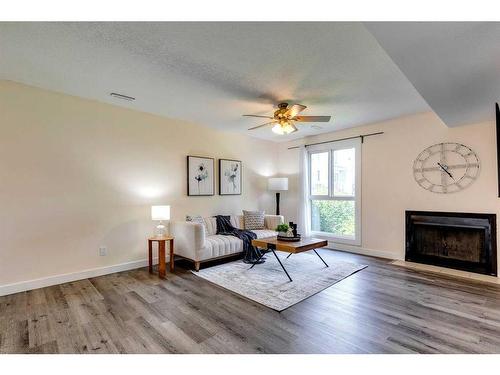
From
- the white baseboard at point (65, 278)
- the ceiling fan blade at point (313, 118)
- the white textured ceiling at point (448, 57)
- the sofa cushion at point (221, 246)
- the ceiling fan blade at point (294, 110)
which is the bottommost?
the white baseboard at point (65, 278)

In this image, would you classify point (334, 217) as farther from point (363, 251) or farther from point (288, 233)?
point (288, 233)

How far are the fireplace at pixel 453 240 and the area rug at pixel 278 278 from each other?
1.13 m

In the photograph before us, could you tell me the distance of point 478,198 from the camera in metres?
3.75

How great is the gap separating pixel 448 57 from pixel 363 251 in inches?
148

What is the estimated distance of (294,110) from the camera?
3.19m

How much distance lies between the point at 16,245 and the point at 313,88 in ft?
13.2

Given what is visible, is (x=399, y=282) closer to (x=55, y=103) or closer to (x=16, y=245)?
(x=16, y=245)

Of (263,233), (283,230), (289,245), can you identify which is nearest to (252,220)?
(263,233)

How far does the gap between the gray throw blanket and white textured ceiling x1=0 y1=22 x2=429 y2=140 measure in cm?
209

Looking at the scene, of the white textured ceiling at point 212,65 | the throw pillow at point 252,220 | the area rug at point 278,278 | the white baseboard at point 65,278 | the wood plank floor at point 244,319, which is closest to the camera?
the wood plank floor at point 244,319

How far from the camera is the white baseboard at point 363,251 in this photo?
4.54 m

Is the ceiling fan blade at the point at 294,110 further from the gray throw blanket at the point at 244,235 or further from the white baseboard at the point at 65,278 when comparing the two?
the white baseboard at the point at 65,278

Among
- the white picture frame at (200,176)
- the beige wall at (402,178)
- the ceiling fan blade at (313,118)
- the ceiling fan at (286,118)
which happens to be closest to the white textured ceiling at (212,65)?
the ceiling fan at (286,118)

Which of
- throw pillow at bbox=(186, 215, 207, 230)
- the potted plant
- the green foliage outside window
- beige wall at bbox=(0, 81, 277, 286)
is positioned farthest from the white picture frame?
the green foliage outside window
